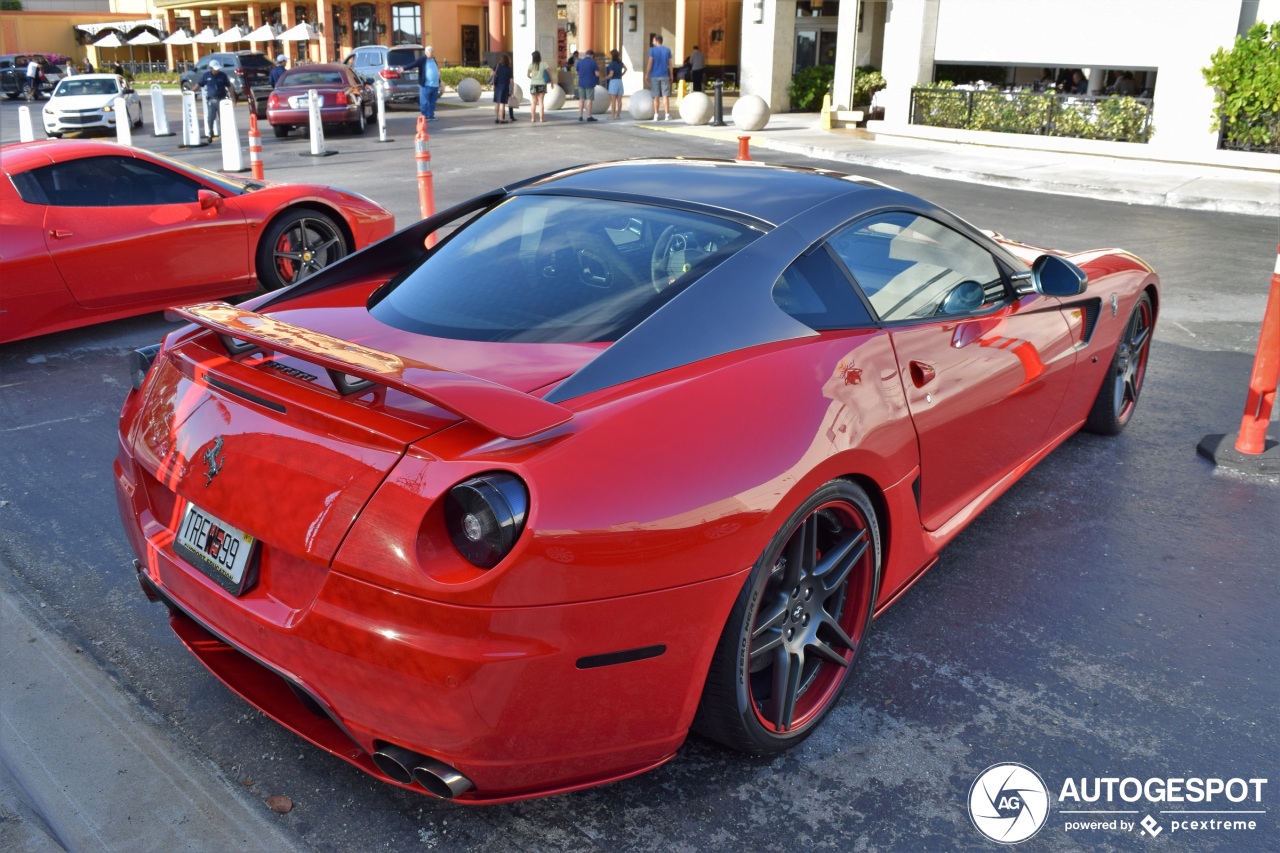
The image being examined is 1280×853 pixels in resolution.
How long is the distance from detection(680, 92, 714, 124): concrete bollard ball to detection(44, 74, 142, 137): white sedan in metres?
13.2

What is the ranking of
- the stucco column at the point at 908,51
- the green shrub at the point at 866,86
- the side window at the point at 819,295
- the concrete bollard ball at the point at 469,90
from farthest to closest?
the concrete bollard ball at the point at 469,90 → the green shrub at the point at 866,86 → the stucco column at the point at 908,51 → the side window at the point at 819,295

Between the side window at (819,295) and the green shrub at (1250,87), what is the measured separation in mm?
16857

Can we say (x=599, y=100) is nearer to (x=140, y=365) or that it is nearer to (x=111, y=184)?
(x=111, y=184)

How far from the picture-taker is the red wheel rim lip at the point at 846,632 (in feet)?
9.70

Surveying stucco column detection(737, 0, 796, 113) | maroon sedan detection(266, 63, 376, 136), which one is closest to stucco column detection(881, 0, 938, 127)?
stucco column detection(737, 0, 796, 113)

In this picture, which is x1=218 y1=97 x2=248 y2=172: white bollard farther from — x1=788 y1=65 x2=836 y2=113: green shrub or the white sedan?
x1=788 y1=65 x2=836 y2=113: green shrub

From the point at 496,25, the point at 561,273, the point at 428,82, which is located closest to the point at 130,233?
the point at 561,273

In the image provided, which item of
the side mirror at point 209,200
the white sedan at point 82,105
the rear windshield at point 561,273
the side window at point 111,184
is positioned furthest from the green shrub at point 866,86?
the rear windshield at point 561,273

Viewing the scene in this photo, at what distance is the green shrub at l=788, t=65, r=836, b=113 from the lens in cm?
2844

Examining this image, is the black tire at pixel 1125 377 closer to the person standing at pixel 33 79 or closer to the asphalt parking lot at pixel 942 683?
the asphalt parking lot at pixel 942 683

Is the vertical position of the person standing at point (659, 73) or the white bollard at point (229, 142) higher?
the person standing at point (659, 73)

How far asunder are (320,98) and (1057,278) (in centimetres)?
2213

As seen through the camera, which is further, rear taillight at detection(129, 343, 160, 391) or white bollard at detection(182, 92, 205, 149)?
white bollard at detection(182, 92, 205, 149)

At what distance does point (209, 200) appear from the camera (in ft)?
24.5
